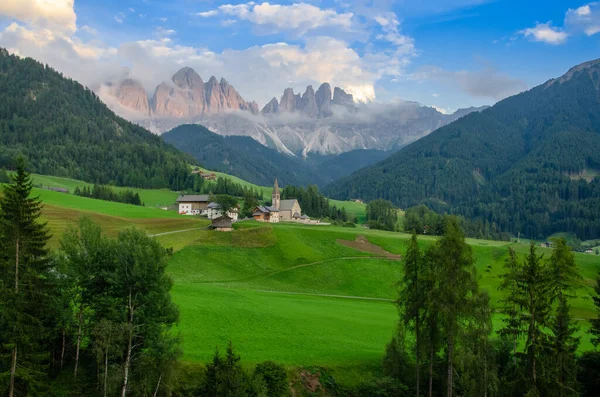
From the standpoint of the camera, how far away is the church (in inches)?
5468

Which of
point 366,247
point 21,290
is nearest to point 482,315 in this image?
point 21,290

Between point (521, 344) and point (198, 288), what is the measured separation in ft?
131

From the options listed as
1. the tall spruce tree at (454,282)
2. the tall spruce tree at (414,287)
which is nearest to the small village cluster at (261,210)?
the tall spruce tree at (414,287)

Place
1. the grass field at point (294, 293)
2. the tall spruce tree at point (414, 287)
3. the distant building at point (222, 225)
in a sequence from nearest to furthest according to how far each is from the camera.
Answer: the tall spruce tree at point (414, 287) → the grass field at point (294, 293) → the distant building at point (222, 225)

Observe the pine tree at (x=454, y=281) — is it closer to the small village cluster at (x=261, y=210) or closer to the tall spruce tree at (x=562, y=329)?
the tall spruce tree at (x=562, y=329)

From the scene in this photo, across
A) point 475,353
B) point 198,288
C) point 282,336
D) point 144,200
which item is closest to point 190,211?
point 144,200

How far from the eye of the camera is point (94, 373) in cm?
3069

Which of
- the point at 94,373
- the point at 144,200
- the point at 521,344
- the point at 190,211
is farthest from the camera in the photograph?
the point at 144,200

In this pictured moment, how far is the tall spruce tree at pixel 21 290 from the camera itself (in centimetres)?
2705

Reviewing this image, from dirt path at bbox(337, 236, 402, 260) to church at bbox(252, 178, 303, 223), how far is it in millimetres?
41037

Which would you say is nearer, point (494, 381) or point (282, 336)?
point (494, 381)

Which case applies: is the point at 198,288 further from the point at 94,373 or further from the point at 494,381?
the point at 494,381

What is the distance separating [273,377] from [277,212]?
111 metres

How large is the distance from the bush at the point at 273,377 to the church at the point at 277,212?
343 ft
